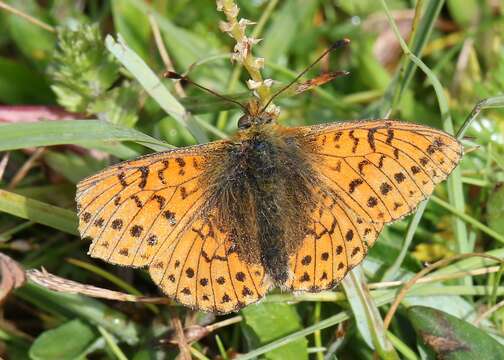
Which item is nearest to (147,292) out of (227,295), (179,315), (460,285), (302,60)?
(179,315)

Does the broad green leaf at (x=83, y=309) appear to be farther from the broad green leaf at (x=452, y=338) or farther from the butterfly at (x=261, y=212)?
the broad green leaf at (x=452, y=338)

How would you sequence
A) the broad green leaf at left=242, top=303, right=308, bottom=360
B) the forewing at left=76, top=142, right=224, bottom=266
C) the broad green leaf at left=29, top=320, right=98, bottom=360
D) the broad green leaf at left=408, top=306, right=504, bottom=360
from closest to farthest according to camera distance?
the forewing at left=76, top=142, right=224, bottom=266 → the broad green leaf at left=408, top=306, right=504, bottom=360 → the broad green leaf at left=242, top=303, right=308, bottom=360 → the broad green leaf at left=29, top=320, right=98, bottom=360

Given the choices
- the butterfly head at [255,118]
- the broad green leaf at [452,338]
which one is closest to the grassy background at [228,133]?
the broad green leaf at [452,338]

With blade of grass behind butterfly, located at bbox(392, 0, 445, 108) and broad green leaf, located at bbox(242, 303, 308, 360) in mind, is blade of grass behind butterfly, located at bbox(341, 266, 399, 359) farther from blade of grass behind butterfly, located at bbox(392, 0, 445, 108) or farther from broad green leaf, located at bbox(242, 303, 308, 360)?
blade of grass behind butterfly, located at bbox(392, 0, 445, 108)

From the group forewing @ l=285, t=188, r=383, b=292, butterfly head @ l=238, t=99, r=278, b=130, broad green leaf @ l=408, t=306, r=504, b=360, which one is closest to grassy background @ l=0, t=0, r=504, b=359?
broad green leaf @ l=408, t=306, r=504, b=360

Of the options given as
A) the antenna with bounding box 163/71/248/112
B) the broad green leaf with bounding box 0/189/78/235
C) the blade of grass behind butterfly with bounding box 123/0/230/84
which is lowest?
the broad green leaf with bounding box 0/189/78/235

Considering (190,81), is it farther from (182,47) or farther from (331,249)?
(182,47)

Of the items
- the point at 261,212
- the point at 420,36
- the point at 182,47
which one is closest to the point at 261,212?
the point at 261,212
